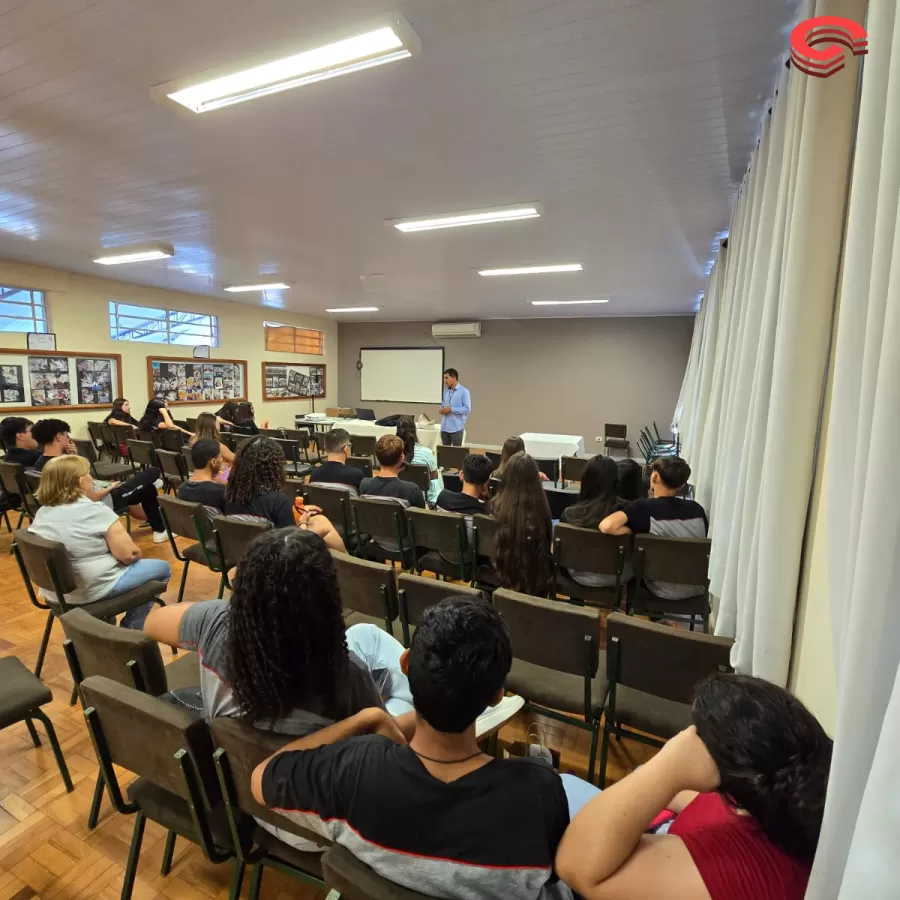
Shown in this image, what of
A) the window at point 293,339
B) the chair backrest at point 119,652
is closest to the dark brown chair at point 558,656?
the chair backrest at point 119,652

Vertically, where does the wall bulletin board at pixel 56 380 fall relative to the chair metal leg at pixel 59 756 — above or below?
above

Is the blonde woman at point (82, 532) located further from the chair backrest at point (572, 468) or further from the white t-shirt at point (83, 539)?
the chair backrest at point (572, 468)

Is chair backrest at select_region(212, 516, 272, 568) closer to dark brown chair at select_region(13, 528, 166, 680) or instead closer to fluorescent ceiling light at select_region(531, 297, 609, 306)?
dark brown chair at select_region(13, 528, 166, 680)

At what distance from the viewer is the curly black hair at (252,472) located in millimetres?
3020

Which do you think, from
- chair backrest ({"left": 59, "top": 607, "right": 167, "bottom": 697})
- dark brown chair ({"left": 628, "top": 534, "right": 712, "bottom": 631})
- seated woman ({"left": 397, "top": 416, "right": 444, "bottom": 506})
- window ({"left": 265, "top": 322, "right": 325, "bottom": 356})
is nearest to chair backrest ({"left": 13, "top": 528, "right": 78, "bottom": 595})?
chair backrest ({"left": 59, "top": 607, "right": 167, "bottom": 697})

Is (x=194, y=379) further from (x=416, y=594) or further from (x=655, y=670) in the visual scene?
(x=655, y=670)

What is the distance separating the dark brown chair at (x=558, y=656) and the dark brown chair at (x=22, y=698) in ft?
5.73

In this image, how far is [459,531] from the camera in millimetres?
2990

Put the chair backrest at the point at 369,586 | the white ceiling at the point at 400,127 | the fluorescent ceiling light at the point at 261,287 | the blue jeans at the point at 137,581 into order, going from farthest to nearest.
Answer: the fluorescent ceiling light at the point at 261,287
the blue jeans at the point at 137,581
the chair backrest at the point at 369,586
the white ceiling at the point at 400,127

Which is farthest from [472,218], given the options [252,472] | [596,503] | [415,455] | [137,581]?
[137,581]

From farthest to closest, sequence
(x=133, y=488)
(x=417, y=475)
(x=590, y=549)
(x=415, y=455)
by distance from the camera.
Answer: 1. (x=415, y=455)
2. (x=417, y=475)
3. (x=133, y=488)
4. (x=590, y=549)

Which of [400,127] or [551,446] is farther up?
[400,127]

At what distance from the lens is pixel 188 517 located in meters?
3.07

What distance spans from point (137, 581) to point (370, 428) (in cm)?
598
